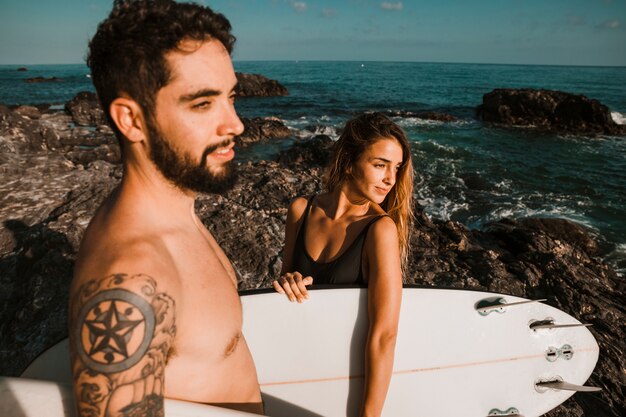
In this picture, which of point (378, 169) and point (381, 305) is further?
point (378, 169)

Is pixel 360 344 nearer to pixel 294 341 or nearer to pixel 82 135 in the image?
pixel 294 341

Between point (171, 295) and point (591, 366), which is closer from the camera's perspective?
point (171, 295)

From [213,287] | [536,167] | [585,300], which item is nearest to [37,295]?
[213,287]

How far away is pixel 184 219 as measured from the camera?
1.61 m

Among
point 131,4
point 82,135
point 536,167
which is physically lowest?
point 536,167

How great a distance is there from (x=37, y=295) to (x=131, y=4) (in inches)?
114

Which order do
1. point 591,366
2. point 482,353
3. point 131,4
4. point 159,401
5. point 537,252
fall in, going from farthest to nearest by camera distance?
point 537,252 < point 591,366 < point 482,353 < point 131,4 < point 159,401

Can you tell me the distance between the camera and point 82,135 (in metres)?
13.5

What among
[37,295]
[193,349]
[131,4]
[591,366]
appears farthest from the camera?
[37,295]

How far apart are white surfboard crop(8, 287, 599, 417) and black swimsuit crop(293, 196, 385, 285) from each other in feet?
0.24

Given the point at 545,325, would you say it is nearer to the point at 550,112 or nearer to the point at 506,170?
the point at 506,170

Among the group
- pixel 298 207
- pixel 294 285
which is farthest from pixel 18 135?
pixel 294 285

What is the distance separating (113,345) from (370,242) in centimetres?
144

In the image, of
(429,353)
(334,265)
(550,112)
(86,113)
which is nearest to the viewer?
(334,265)
